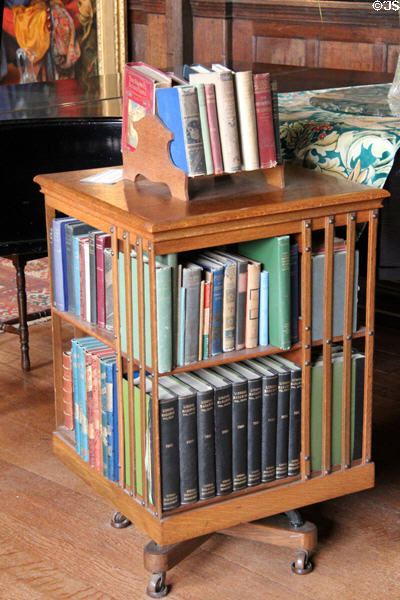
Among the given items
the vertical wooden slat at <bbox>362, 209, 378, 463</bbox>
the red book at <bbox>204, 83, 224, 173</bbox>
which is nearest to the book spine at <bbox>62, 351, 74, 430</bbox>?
the red book at <bbox>204, 83, 224, 173</bbox>

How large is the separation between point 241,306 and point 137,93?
1.94 ft

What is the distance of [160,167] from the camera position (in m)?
2.12

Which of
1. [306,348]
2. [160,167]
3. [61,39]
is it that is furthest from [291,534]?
[61,39]

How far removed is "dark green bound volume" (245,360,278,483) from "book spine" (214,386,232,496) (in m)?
0.10

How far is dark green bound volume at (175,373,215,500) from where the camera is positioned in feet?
6.84

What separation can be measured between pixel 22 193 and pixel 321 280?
4.44 feet

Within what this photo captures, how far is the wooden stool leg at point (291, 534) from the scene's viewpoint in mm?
2262

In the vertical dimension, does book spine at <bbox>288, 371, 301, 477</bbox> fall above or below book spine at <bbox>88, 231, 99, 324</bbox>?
below

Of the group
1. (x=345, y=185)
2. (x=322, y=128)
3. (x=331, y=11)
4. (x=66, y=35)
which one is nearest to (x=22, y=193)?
(x=322, y=128)

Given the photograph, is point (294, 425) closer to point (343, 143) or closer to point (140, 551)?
point (140, 551)

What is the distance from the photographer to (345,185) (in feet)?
7.24

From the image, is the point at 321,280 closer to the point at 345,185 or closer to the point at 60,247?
the point at 345,185

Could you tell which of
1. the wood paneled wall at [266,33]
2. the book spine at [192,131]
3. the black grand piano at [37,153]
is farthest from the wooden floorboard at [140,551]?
the wood paneled wall at [266,33]

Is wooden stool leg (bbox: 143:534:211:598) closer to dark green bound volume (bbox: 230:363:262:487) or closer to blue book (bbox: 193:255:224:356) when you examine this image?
dark green bound volume (bbox: 230:363:262:487)
